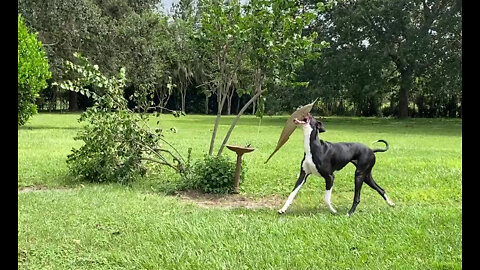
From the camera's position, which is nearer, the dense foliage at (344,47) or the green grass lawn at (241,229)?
the green grass lawn at (241,229)

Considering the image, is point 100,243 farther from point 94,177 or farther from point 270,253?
point 94,177

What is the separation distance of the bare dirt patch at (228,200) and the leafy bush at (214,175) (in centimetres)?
12

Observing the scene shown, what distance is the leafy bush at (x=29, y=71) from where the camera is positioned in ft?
44.8

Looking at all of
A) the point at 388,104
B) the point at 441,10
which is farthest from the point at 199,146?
the point at 388,104

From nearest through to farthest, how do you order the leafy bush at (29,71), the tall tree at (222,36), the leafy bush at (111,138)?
the tall tree at (222,36), the leafy bush at (111,138), the leafy bush at (29,71)

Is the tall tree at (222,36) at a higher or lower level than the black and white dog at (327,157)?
higher

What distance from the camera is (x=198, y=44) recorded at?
7.26 metres

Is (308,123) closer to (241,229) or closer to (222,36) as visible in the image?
(241,229)

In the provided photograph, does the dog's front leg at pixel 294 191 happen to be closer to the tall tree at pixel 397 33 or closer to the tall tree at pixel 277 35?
the tall tree at pixel 277 35

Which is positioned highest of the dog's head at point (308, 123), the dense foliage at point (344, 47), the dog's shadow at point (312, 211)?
the dense foliage at point (344, 47)

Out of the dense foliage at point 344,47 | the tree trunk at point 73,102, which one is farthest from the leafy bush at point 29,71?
the tree trunk at point 73,102

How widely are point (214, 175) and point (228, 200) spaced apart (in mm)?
507

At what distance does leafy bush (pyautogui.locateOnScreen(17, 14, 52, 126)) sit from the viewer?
13.7 m

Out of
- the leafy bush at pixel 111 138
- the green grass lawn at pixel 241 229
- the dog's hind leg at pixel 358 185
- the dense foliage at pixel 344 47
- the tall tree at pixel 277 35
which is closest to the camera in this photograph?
the green grass lawn at pixel 241 229
